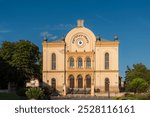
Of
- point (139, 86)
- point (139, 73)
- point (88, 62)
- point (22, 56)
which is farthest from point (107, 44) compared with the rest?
point (22, 56)

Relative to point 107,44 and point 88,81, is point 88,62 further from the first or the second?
point 107,44

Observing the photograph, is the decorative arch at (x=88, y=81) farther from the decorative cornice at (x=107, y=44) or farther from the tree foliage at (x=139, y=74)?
the tree foliage at (x=139, y=74)

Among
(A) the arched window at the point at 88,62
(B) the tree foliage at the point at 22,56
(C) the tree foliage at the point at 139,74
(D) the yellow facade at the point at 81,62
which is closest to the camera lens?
(B) the tree foliage at the point at 22,56

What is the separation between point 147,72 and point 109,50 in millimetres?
11056

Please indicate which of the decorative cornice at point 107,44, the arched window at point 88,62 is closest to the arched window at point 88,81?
the arched window at point 88,62

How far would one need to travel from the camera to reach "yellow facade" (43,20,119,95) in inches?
2018

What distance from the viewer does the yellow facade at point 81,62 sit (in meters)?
51.2

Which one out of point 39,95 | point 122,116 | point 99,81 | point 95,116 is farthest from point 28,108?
point 99,81

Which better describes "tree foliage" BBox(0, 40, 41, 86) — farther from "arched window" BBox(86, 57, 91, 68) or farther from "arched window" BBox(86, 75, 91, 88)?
"arched window" BBox(86, 75, 91, 88)

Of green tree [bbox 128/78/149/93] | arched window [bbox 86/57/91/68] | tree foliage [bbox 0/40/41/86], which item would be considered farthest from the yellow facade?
green tree [bbox 128/78/149/93]

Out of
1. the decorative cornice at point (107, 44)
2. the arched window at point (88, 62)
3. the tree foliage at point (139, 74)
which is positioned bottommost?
the tree foliage at point (139, 74)

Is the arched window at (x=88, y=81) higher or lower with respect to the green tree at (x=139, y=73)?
lower

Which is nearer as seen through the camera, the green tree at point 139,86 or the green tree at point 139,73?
the green tree at point 139,86

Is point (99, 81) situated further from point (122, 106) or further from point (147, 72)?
point (122, 106)
